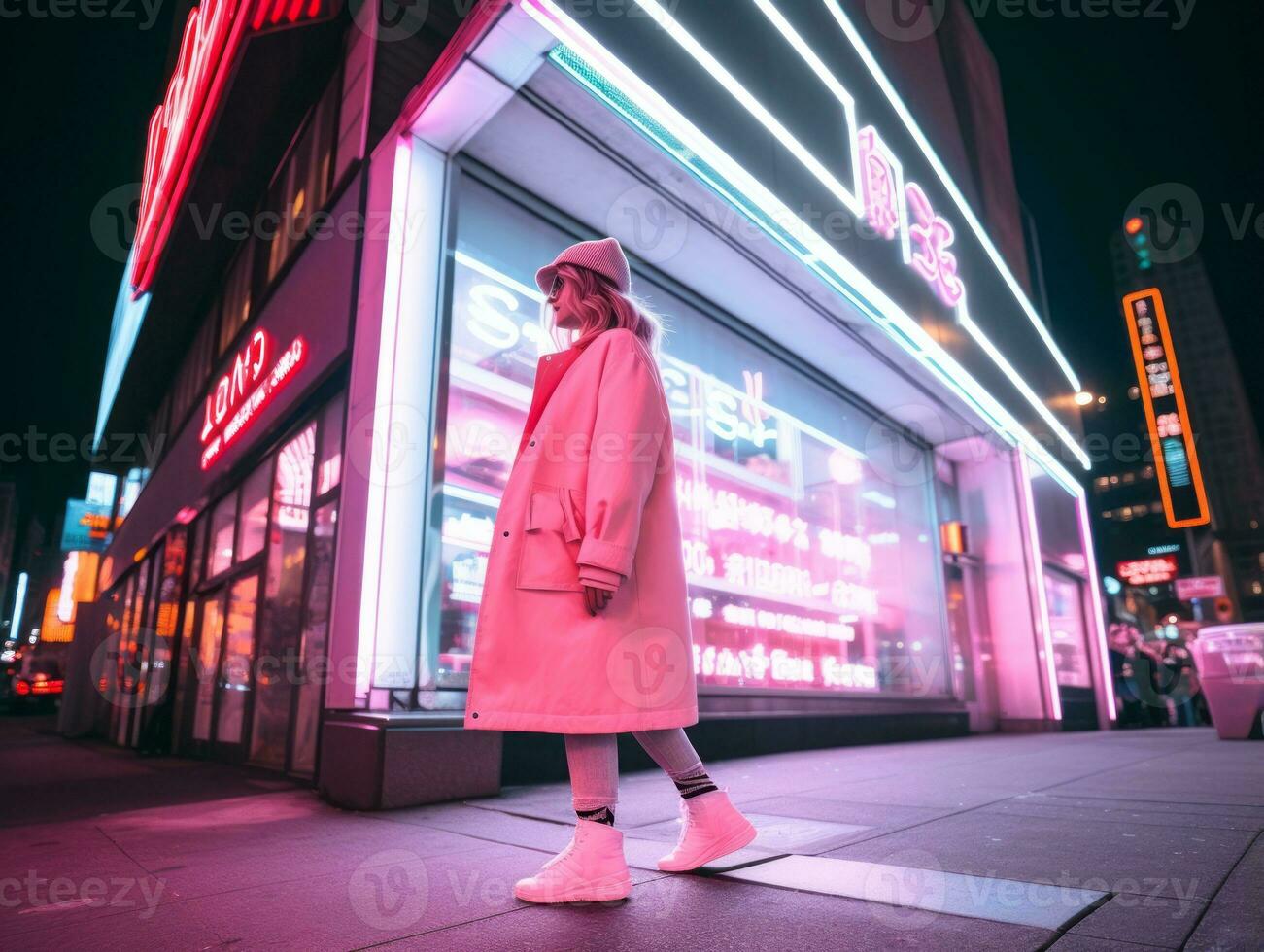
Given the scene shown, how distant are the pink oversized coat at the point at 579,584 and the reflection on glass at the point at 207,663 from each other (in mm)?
6911

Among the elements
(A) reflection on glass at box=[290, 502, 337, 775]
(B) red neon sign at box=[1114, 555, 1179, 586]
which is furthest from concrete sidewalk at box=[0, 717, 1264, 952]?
(B) red neon sign at box=[1114, 555, 1179, 586]

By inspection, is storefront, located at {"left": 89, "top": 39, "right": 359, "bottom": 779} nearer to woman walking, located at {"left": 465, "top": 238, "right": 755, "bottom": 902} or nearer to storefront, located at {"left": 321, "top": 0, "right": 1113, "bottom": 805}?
storefront, located at {"left": 321, "top": 0, "right": 1113, "bottom": 805}

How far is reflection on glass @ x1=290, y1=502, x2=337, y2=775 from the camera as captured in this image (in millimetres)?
5000

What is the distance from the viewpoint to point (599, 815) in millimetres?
2059

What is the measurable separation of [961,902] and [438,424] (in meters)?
3.41

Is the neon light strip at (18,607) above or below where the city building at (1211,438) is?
below

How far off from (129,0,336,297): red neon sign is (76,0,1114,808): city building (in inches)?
2.1

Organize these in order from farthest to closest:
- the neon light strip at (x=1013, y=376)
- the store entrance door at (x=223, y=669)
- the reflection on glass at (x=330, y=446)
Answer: the neon light strip at (x=1013, y=376)
the store entrance door at (x=223, y=669)
the reflection on glass at (x=330, y=446)

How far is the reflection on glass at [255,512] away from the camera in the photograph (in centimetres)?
695

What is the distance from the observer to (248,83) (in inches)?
292

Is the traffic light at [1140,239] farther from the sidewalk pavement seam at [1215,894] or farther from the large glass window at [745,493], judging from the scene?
the sidewalk pavement seam at [1215,894]

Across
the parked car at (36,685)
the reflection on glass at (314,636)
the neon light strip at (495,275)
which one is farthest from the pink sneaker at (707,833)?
the parked car at (36,685)

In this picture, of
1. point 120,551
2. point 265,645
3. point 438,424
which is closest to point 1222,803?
point 438,424

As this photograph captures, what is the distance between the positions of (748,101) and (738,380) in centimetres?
249
